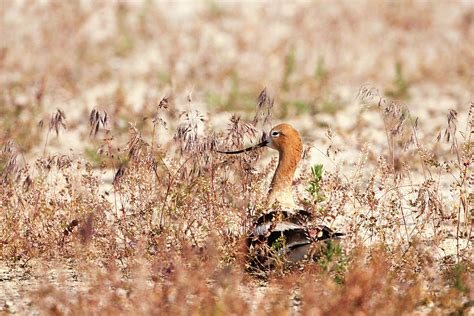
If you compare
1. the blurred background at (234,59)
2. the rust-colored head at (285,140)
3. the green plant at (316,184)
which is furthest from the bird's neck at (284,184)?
the blurred background at (234,59)

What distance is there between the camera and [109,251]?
5738mm

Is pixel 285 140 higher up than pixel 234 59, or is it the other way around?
pixel 234 59

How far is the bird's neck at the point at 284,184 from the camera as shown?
19.8 ft

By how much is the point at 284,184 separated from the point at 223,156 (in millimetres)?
486

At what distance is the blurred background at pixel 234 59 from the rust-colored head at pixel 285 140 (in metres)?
3.88

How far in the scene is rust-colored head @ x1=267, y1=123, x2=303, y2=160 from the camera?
6.27 meters

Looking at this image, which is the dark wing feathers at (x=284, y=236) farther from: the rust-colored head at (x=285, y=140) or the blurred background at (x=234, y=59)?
the blurred background at (x=234, y=59)

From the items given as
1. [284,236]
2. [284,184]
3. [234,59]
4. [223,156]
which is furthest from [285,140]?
[234,59]

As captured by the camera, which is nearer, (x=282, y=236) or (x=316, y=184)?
(x=282, y=236)

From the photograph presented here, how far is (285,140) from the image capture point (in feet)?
20.6

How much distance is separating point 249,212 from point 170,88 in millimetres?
6391

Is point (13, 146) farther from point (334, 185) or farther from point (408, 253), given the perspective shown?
point (408, 253)

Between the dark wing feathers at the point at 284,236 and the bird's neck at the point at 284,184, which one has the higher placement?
the bird's neck at the point at 284,184

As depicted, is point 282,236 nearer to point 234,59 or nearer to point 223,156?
point 223,156
